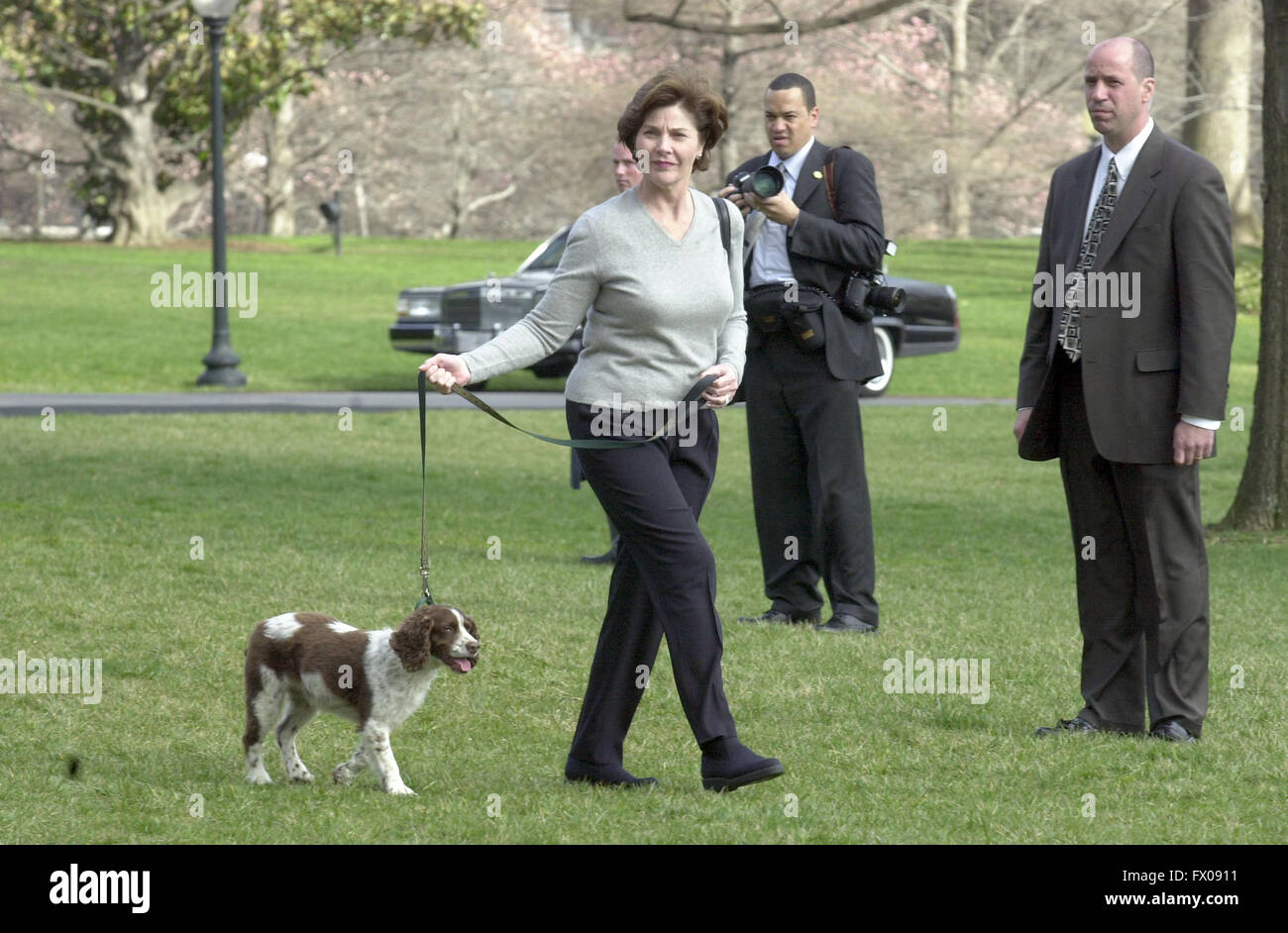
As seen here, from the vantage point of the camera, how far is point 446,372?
496cm

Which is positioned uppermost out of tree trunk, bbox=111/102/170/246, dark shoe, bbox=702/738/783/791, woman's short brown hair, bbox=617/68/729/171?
tree trunk, bbox=111/102/170/246

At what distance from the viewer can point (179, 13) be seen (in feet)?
117

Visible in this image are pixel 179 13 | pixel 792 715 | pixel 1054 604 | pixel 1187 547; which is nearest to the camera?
pixel 1187 547

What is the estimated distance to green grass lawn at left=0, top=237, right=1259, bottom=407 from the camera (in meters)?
23.5

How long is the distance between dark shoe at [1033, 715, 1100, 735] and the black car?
12.1 meters

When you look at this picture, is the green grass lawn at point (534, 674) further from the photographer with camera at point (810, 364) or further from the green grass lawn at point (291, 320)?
the green grass lawn at point (291, 320)

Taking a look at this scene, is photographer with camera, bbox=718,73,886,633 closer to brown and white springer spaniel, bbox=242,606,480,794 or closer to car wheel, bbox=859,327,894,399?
brown and white springer spaniel, bbox=242,606,480,794

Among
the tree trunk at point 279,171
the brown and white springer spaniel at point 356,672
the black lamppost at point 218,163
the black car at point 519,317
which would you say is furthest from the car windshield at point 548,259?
the tree trunk at point 279,171

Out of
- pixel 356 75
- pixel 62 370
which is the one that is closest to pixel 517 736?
pixel 62 370

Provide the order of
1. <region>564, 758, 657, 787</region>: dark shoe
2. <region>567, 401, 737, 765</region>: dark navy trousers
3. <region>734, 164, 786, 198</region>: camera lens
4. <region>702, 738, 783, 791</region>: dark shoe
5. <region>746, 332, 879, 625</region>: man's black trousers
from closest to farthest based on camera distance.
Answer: <region>567, 401, 737, 765</region>: dark navy trousers → <region>702, 738, 783, 791</region>: dark shoe → <region>564, 758, 657, 787</region>: dark shoe → <region>734, 164, 786, 198</region>: camera lens → <region>746, 332, 879, 625</region>: man's black trousers

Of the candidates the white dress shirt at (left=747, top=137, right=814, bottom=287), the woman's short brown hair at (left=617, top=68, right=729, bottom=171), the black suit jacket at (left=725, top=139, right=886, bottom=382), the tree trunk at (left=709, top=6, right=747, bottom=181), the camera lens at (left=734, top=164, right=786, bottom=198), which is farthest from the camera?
the tree trunk at (left=709, top=6, right=747, bottom=181)

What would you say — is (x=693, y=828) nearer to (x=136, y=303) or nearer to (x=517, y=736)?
(x=517, y=736)

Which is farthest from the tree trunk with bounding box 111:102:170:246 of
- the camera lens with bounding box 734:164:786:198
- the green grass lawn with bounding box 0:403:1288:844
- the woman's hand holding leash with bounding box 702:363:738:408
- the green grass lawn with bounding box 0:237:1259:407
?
the woman's hand holding leash with bounding box 702:363:738:408

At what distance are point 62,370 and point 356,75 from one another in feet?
117
